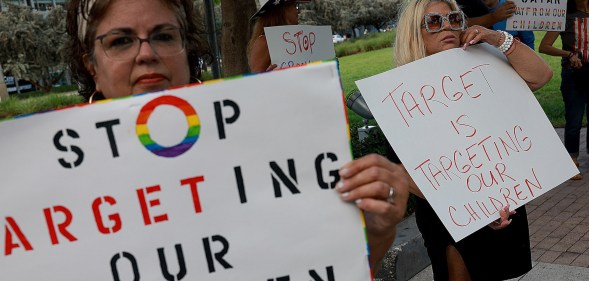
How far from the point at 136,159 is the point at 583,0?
5.97m

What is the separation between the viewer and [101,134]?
136 centimetres

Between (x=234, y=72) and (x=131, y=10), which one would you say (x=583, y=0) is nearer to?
(x=234, y=72)

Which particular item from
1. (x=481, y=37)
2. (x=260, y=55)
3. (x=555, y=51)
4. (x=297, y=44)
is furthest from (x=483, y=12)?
(x=481, y=37)

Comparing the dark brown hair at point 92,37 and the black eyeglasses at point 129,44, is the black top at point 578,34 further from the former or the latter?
the black eyeglasses at point 129,44

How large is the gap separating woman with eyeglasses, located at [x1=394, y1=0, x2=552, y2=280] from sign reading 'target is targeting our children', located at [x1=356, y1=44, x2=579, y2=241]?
11cm

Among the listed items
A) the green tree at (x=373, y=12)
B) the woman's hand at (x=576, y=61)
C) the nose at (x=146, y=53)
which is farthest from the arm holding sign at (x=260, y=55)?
the green tree at (x=373, y=12)

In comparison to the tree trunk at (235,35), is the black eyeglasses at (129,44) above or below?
below

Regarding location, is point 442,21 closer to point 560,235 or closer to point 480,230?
point 480,230

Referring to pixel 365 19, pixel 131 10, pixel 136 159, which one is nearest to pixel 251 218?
pixel 136 159

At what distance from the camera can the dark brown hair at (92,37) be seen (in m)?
1.54

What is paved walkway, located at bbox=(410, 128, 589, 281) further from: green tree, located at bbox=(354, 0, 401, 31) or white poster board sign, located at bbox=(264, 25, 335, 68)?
green tree, located at bbox=(354, 0, 401, 31)

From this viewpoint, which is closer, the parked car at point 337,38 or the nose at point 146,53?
the nose at point 146,53

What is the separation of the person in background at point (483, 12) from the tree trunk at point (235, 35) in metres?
2.48

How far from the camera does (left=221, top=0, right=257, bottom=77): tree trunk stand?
6.26 m
